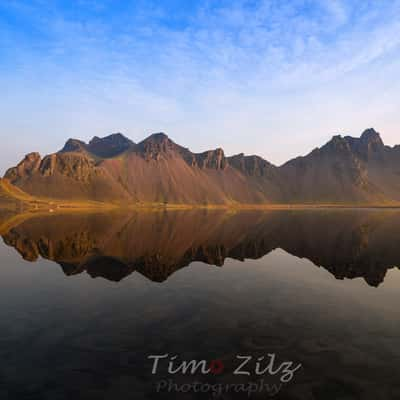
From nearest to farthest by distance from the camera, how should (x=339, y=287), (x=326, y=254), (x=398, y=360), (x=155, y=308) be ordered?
(x=398, y=360) < (x=155, y=308) < (x=339, y=287) < (x=326, y=254)

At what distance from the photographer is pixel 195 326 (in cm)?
1590

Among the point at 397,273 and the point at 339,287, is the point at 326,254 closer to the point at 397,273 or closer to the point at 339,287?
the point at 397,273

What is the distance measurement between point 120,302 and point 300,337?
11779 millimetres

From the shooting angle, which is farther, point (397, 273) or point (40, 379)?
point (397, 273)

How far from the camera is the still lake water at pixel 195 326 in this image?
10.5 metres

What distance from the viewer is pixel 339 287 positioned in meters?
23.9

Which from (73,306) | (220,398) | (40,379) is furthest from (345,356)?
(73,306)

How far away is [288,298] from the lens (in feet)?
→ 69.5

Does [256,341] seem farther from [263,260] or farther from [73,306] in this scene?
[263,260]

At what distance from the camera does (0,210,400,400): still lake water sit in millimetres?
10484

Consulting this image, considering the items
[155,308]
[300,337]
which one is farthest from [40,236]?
[300,337]

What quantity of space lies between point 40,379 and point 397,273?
30977 mm

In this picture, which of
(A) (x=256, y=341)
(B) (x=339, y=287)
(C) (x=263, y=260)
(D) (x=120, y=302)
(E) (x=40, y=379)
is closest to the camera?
(E) (x=40, y=379)

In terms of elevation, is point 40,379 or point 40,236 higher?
point 40,236
